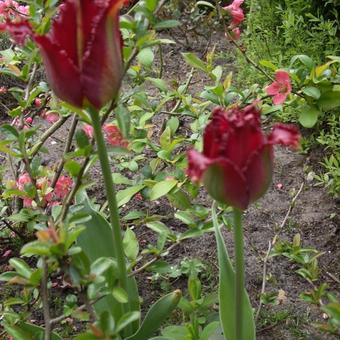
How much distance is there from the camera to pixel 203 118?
5.44 feet

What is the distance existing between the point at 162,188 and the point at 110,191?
395 millimetres

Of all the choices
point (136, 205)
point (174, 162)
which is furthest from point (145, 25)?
point (136, 205)

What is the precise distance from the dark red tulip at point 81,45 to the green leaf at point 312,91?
0.86 metres

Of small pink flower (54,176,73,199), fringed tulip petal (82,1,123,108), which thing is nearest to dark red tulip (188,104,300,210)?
fringed tulip petal (82,1,123,108)

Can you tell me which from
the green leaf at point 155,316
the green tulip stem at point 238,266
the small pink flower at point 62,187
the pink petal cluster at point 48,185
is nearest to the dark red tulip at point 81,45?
the green tulip stem at point 238,266

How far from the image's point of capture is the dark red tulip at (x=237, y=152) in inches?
31.4

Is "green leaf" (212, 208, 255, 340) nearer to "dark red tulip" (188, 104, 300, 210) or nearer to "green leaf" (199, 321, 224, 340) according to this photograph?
"green leaf" (199, 321, 224, 340)

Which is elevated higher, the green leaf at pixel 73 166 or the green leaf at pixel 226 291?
the green leaf at pixel 73 166

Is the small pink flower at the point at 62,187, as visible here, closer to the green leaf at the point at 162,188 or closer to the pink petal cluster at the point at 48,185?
the pink petal cluster at the point at 48,185

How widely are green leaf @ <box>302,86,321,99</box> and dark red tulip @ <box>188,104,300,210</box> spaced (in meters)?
0.83

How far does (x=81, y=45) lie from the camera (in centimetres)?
85

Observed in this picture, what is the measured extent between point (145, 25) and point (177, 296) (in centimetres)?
54

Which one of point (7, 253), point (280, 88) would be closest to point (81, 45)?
point (280, 88)

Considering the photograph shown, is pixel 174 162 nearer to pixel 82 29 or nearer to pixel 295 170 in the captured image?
pixel 82 29
